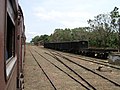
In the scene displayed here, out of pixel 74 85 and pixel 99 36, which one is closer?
pixel 74 85

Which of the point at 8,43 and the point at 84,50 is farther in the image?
the point at 84,50

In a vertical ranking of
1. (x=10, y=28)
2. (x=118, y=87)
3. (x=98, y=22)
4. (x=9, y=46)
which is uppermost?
(x=98, y=22)

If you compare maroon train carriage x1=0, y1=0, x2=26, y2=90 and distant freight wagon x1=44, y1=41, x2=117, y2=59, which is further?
distant freight wagon x1=44, y1=41, x2=117, y2=59

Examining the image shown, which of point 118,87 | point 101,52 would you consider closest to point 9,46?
point 118,87

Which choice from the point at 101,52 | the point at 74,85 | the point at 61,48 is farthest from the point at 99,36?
the point at 74,85

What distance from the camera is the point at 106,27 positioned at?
2293 inches

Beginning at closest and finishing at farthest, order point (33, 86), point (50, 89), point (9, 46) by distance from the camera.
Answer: point (9, 46) → point (50, 89) → point (33, 86)

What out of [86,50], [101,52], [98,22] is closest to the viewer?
[101,52]

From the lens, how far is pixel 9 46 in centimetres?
558

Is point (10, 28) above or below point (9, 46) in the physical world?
above

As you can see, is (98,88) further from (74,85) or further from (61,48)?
(61,48)

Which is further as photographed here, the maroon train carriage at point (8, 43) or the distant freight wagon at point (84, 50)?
the distant freight wagon at point (84, 50)

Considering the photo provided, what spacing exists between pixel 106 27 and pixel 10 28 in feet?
177

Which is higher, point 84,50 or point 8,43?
point 8,43
